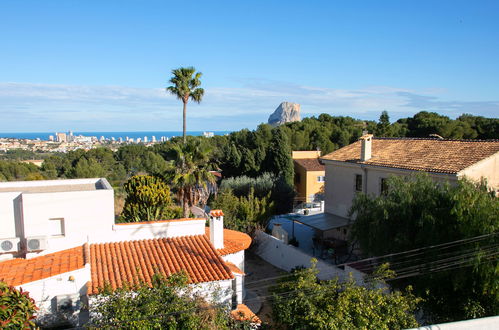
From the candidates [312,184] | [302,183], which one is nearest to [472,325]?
[312,184]

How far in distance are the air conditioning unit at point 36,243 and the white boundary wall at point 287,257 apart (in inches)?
414

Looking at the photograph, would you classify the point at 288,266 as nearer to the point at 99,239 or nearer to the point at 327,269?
the point at 327,269

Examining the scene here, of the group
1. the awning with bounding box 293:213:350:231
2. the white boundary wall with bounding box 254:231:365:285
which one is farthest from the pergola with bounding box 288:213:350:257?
the white boundary wall with bounding box 254:231:365:285

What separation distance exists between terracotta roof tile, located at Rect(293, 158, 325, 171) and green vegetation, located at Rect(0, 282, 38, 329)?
32.6m

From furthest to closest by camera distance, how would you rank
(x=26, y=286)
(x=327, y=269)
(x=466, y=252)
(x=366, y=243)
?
(x=327, y=269) < (x=366, y=243) < (x=466, y=252) < (x=26, y=286)

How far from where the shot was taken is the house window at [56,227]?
13.2 metres

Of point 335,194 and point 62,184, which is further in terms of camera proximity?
point 335,194

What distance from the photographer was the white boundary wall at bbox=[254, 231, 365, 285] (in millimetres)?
16156

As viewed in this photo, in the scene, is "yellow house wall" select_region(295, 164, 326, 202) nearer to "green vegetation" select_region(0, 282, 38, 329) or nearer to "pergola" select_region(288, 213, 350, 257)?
"pergola" select_region(288, 213, 350, 257)

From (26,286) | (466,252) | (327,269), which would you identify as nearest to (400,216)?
(466,252)

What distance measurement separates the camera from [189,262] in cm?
1290

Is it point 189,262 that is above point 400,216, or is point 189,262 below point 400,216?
below

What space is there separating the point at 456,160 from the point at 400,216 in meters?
6.79

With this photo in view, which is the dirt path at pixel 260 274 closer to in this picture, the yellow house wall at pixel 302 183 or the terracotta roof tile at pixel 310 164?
the yellow house wall at pixel 302 183
